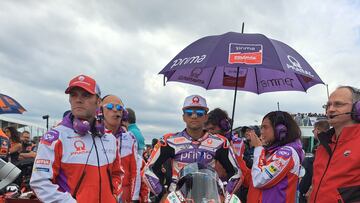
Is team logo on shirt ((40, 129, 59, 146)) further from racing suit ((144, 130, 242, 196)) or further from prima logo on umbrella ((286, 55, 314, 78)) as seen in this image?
prima logo on umbrella ((286, 55, 314, 78))

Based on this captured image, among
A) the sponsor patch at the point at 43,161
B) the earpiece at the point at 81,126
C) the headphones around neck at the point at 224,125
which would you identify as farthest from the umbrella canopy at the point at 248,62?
the sponsor patch at the point at 43,161

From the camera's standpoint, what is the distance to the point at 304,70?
180 inches

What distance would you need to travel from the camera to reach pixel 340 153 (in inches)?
133

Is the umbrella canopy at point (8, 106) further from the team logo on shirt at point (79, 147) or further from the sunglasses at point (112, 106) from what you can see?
the team logo on shirt at point (79, 147)

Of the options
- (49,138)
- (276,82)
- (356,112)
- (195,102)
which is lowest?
(49,138)

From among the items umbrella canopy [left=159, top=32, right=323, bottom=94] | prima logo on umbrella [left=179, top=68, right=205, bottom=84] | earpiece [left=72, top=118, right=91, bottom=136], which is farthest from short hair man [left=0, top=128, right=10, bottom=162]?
earpiece [left=72, top=118, right=91, bottom=136]

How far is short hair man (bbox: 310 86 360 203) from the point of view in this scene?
3248 mm

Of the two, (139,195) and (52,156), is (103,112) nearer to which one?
(139,195)

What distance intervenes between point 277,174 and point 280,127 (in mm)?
562

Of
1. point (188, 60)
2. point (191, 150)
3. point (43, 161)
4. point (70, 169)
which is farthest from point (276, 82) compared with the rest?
point (43, 161)

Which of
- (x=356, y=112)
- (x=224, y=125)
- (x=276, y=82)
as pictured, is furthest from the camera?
(x=276, y=82)

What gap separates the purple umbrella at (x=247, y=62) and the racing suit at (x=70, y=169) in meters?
1.64

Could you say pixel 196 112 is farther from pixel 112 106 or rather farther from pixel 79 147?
pixel 79 147

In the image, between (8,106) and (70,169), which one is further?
(8,106)
